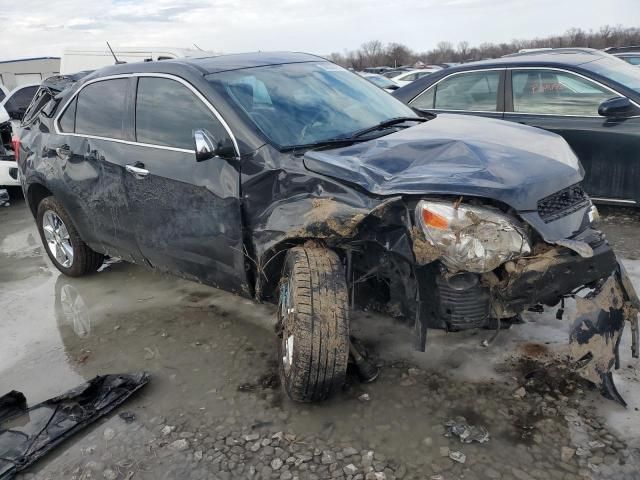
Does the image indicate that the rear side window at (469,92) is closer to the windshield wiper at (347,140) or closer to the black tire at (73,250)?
the windshield wiper at (347,140)

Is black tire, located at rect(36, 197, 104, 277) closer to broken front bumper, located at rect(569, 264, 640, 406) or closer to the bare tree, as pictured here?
broken front bumper, located at rect(569, 264, 640, 406)

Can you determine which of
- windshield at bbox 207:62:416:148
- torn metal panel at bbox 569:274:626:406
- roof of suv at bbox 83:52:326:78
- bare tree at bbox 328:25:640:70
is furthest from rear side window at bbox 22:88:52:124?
bare tree at bbox 328:25:640:70

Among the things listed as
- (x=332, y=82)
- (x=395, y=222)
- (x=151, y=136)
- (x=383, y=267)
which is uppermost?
(x=332, y=82)

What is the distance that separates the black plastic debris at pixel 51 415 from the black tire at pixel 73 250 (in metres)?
1.88

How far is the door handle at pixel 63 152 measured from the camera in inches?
171

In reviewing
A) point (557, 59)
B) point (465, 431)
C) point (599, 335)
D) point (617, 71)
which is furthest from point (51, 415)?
point (617, 71)

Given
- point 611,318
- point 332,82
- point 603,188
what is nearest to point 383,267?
point 611,318

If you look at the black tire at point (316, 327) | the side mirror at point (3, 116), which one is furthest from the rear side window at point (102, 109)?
the side mirror at point (3, 116)

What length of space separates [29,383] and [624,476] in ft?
10.5

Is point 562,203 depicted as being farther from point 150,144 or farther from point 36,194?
point 36,194

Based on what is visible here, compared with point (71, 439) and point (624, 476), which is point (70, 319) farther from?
point (624, 476)

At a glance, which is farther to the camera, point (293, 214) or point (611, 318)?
point (293, 214)

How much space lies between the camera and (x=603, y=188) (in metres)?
5.27

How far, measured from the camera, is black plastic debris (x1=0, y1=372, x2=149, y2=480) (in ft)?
8.83
